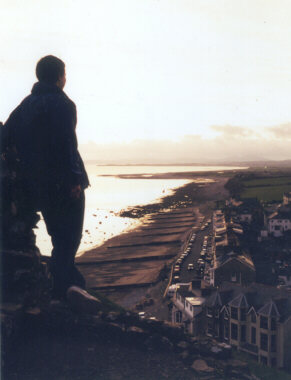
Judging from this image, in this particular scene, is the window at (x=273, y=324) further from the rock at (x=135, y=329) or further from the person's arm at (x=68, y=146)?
the person's arm at (x=68, y=146)

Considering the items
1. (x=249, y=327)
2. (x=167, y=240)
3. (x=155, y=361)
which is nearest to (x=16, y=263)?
(x=155, y=361)

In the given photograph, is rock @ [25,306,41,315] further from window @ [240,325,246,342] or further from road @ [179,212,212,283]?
road @ [179,212,212,283]

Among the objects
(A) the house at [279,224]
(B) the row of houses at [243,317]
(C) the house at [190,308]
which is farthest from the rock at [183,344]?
(A) the house at [279,224]

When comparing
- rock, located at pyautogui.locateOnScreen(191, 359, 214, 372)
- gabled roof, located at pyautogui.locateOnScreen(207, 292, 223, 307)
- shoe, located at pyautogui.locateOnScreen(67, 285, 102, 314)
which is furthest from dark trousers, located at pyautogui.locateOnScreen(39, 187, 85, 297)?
gabled roof, located at pyautogui.locateOnScreen(207, 292, 223, 307)

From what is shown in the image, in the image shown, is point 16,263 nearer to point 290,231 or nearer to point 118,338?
point 118,338

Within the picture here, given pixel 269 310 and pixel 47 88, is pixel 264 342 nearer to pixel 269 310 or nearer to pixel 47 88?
pixel 269 310

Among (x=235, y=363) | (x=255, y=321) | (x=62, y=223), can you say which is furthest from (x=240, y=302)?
(x=62, y=223)

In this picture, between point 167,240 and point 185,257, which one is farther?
point 167,240
